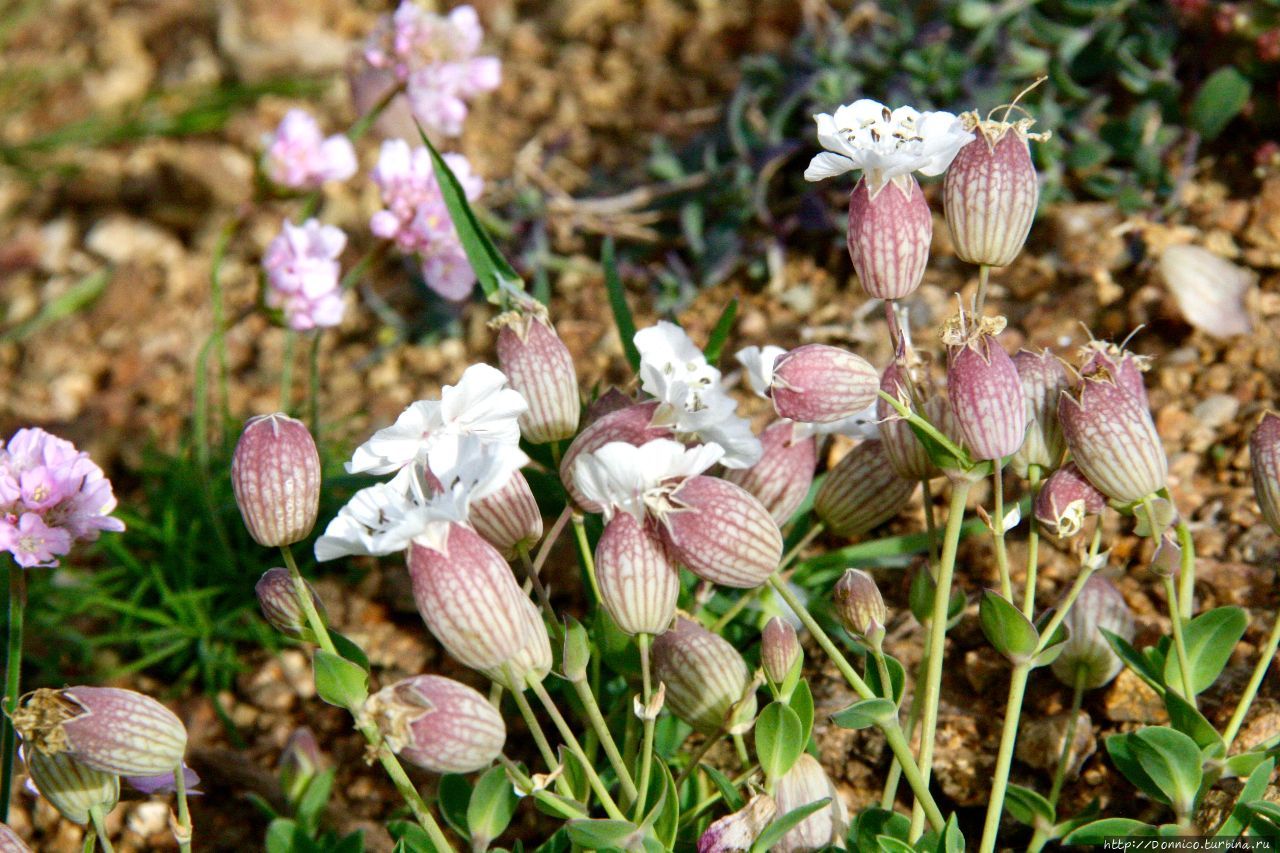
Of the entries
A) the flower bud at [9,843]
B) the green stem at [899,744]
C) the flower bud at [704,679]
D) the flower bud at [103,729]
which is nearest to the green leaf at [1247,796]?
the green stem at [899,744]

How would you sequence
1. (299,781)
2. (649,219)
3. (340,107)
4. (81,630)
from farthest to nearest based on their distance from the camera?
1. (340,107)
2. (649,219)
3. (81,630)
4. (299,781)

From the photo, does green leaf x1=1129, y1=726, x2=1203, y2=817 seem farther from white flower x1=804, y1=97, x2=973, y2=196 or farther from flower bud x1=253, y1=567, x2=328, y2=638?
flower bud x1=253, y1=567, x2=328, y2=638

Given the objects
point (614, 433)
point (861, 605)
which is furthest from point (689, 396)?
point (861, 605)

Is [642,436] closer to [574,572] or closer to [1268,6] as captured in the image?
[574,572]

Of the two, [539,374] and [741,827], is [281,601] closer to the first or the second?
[539,374]

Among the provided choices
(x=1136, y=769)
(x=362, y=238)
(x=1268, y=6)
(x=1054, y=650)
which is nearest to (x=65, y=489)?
(x=1054, y=650)

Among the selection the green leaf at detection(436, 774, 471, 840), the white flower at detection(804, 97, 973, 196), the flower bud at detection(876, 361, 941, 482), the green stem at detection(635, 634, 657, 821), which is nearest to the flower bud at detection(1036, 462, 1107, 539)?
the flower bud at detection(876, 361, 941, 482)
